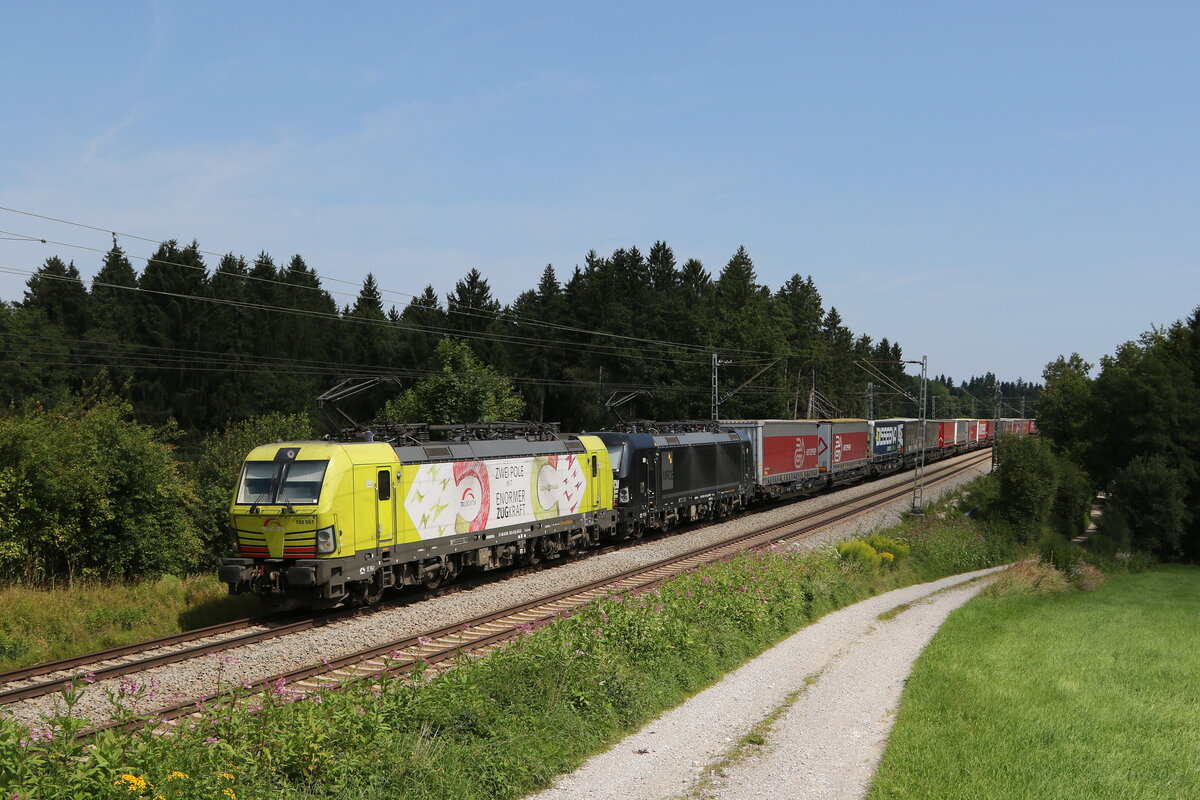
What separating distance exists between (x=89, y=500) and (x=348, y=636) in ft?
35.8

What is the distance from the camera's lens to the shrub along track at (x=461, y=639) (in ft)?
39.4

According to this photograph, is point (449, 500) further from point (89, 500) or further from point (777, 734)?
point (777, 734)

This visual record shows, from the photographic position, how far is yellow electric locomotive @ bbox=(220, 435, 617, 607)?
18094mm

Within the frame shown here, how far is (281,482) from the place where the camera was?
728 inches

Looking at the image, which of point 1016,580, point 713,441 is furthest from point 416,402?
point 1016,580

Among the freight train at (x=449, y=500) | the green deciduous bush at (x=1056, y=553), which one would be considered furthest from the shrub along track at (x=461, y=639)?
the green deciduous bush at (x=1056, y=553)

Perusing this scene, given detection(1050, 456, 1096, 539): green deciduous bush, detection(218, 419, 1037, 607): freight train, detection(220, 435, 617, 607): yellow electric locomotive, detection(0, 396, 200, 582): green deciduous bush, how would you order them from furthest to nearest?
detection(1050, 456, 1096, 539): green deciduous bush, detection(0, 396, 200, 582): green deciduous bush, detection(218, 419, 1037, 607): freight train, detection(220, 435, 617, 607): yellow electric locomotive

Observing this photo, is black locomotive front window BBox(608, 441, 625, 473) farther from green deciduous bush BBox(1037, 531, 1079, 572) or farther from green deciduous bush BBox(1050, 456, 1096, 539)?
green deciduous bush BBox(1050, 456, 1096, 539)

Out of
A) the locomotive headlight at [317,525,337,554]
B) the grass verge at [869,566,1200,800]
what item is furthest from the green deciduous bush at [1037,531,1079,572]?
the locomotive headlight at [317,525,337,554]

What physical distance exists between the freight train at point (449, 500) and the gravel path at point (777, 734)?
820cm

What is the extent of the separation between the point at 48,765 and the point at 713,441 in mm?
29842

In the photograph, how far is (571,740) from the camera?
10.7 meters

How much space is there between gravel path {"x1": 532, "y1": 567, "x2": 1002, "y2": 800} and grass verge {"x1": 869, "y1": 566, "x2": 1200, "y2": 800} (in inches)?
18.0

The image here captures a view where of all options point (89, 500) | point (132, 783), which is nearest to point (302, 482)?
point (89, 500)
